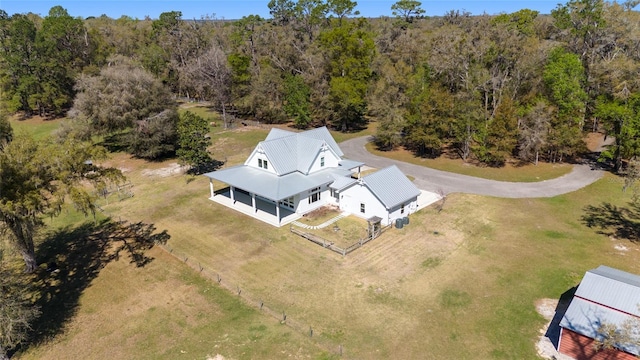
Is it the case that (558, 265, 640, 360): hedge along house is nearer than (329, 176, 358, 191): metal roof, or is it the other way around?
(558, 265, 640, 360): hedge along house

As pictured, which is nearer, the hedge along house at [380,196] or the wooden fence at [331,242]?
the wooden fence at [331,242]

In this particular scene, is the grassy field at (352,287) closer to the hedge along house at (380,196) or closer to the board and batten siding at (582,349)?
the board and batten siding at (582,349)

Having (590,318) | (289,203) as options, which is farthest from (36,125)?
(590,318)

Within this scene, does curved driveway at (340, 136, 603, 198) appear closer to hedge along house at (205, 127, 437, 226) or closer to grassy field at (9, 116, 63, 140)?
hedge along house at (205, 127, 437, 226)

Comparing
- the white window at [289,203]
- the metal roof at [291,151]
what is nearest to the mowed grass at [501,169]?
the metal roof at [291,151]

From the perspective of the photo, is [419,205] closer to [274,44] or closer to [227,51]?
[274,44]

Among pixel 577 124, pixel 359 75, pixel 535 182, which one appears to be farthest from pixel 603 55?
pixel 359 75

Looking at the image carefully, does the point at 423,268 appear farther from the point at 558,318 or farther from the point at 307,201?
the point at 307,201

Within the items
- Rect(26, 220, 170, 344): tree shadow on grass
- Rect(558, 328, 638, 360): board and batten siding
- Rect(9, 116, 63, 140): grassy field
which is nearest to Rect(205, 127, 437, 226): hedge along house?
Rect(26, 220, 170, 344): tree shadow on grass
